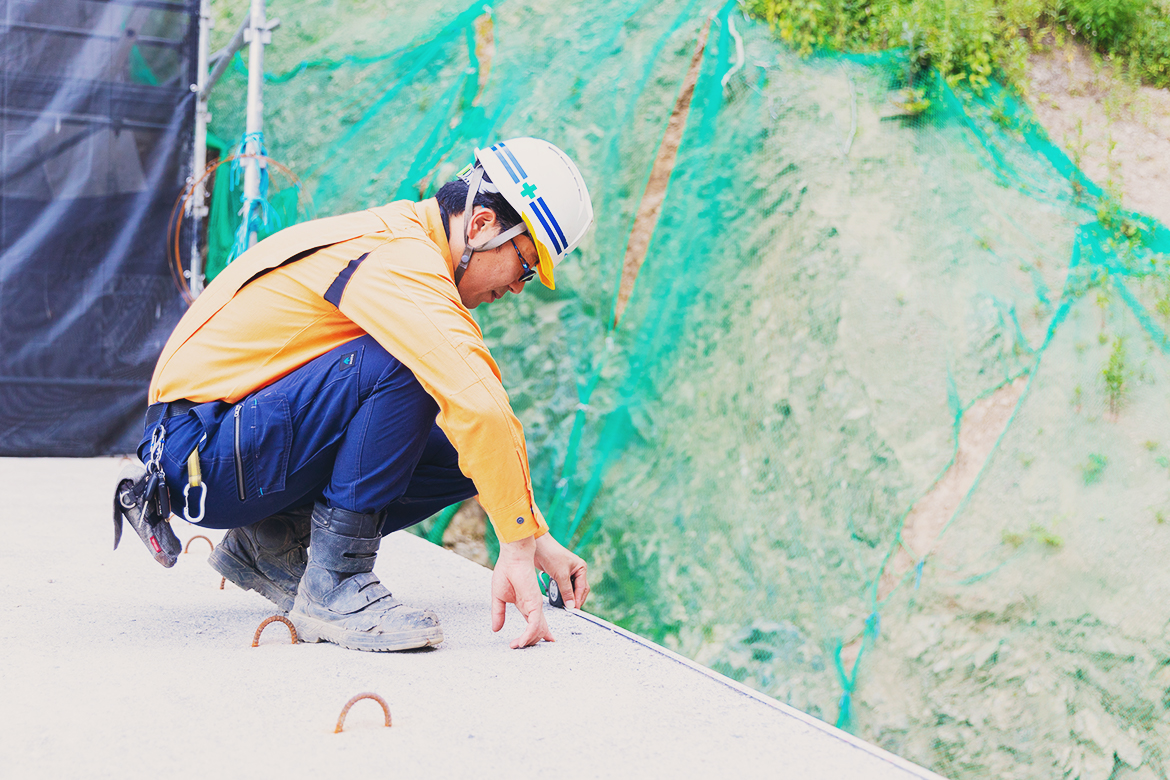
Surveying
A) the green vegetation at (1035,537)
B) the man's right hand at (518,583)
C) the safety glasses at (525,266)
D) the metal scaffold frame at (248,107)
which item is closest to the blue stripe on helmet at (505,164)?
the safety glasses at (525,266)

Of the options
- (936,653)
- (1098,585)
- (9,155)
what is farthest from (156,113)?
(1098,585)

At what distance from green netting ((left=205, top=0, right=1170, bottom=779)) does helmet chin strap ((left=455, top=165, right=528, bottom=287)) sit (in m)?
1.57

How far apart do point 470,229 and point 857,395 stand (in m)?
1.69

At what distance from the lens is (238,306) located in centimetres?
161

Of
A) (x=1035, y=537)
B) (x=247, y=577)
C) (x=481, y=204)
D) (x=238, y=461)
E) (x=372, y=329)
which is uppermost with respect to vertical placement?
(x=481, y=204)

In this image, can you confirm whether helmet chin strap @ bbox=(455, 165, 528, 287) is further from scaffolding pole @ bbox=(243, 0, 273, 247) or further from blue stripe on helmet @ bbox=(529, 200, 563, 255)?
scaffolding pole @ bbox=(243, 0, 273, 247)

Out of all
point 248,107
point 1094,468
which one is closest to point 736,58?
point 1094,468

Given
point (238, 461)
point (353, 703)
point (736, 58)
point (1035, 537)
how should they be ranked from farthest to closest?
point (736, 58) → point (1035, 537) → point (238, 461) → point (353, 703)

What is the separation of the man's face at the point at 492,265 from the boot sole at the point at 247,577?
2.44 feet

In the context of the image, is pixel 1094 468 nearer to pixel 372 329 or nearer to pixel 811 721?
pixel 811 721

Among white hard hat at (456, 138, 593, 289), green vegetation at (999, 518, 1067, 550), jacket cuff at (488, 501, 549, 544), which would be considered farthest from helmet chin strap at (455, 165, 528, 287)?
green vegetation at (999, 518, 1067, 550)

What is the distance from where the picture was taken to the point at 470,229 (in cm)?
169

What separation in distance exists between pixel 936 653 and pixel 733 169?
189 cm

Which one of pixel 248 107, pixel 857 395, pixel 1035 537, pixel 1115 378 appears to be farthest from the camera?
pixel 248 107
